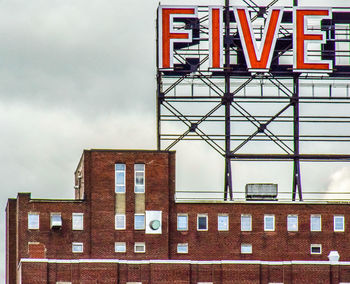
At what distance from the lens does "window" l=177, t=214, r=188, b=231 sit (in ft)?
609

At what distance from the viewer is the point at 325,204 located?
18650 cm

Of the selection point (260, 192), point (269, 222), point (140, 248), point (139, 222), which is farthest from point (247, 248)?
point (139, 222)

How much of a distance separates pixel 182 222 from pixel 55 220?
11402 millimetres

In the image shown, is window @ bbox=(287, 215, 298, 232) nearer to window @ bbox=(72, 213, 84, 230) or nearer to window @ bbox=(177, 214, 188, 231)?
window @ bbox=(177, 214, 188, 231)

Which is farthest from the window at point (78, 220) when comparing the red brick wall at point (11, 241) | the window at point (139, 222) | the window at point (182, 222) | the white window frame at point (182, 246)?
the red brick wall at point (11, 241)

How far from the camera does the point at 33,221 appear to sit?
183875 millimetres

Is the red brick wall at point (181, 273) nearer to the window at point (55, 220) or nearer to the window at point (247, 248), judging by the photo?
the window at point (247, 248)

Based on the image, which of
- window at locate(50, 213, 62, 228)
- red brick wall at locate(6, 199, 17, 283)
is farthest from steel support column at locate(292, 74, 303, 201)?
red brick wall at locate(6, 199, 17, 283)

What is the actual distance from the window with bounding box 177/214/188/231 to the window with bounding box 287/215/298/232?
9.14 meters

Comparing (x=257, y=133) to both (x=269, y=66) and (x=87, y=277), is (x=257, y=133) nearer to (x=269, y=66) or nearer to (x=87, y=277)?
(x=269, y=66)

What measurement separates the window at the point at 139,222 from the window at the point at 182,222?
326cm

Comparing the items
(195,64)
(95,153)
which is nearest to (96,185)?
(95,153)

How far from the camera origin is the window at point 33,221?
603ft

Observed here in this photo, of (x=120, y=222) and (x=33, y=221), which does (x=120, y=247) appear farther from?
(x=33, y=221)
